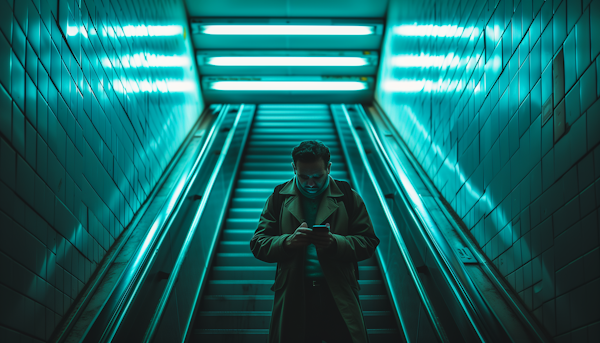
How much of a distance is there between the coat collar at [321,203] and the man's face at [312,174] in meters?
0.06

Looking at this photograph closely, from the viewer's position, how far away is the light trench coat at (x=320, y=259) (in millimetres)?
1843

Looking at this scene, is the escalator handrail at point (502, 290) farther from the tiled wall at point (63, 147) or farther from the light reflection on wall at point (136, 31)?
the light reflection on wall at point (136, 31)

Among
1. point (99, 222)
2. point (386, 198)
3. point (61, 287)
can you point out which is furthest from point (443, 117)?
point (61, 287)

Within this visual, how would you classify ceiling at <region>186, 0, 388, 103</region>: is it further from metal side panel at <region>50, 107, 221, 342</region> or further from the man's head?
the man's head

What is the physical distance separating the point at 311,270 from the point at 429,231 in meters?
1.29

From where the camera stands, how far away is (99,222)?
2.81m

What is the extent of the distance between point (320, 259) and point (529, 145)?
1397mm

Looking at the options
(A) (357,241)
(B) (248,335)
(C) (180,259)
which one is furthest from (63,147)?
(B) (248,335)

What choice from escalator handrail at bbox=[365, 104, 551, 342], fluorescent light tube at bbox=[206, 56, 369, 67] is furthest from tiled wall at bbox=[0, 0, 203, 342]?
fluorescent light tube at bbox=[206, 56, 369, 67]

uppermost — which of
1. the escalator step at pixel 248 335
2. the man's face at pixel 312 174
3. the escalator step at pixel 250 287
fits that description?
the escalator step at pixel 250 287

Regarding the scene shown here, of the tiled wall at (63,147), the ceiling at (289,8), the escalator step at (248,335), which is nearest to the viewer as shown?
the tiled wall at (63,147)

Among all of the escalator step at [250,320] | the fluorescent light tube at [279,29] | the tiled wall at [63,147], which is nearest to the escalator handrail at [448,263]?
the escalator step at [250,320]

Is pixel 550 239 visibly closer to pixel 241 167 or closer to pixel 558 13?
pixel 558 13

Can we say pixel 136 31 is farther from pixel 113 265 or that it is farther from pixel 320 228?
pixel 320 228
